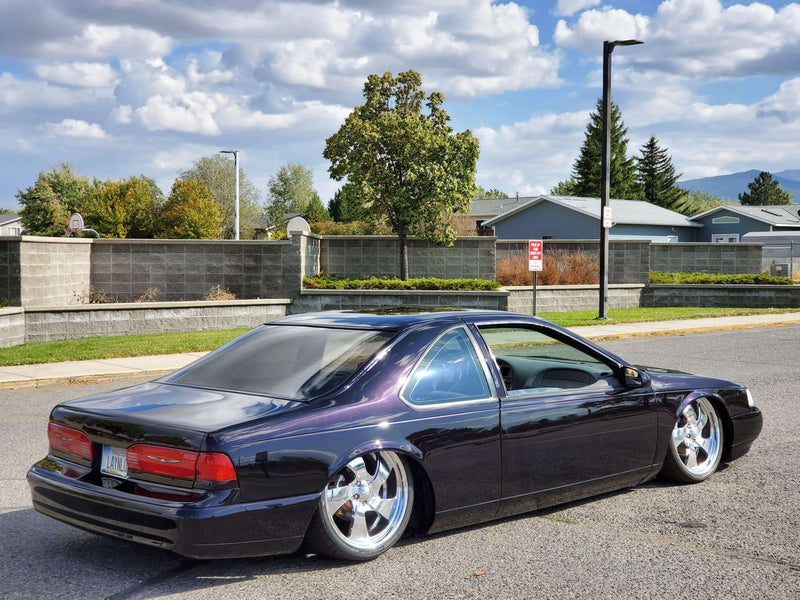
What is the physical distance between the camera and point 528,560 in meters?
4.63

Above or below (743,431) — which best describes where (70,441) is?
above

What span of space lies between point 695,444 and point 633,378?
987 mm

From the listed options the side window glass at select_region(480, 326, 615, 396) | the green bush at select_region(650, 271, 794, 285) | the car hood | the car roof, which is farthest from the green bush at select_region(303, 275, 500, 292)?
the car hood

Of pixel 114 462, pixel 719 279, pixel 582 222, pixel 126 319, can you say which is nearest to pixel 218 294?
pixel 126 319

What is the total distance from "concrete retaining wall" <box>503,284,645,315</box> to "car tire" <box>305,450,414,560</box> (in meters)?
18.1

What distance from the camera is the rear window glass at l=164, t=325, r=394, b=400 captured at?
474cm

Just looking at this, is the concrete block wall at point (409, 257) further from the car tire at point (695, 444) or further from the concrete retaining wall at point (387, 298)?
the car tire at point (695, 444)

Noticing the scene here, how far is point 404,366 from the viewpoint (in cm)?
482

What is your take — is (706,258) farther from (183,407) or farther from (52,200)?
(52,200)

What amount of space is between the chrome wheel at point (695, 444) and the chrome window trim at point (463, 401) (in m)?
1.76

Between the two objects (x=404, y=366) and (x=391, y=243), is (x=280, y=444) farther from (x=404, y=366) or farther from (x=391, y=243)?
(x=391, y=243)

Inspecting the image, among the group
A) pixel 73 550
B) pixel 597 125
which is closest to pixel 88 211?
pixel 597 125

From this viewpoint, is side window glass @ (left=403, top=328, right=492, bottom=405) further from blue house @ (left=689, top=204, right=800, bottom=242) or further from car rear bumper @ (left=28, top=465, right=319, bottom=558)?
blue house @ (left=689, top=204, right=800, bottom=242)

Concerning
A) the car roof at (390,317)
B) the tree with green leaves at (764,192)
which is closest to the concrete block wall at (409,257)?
the car roof at (390,317)
